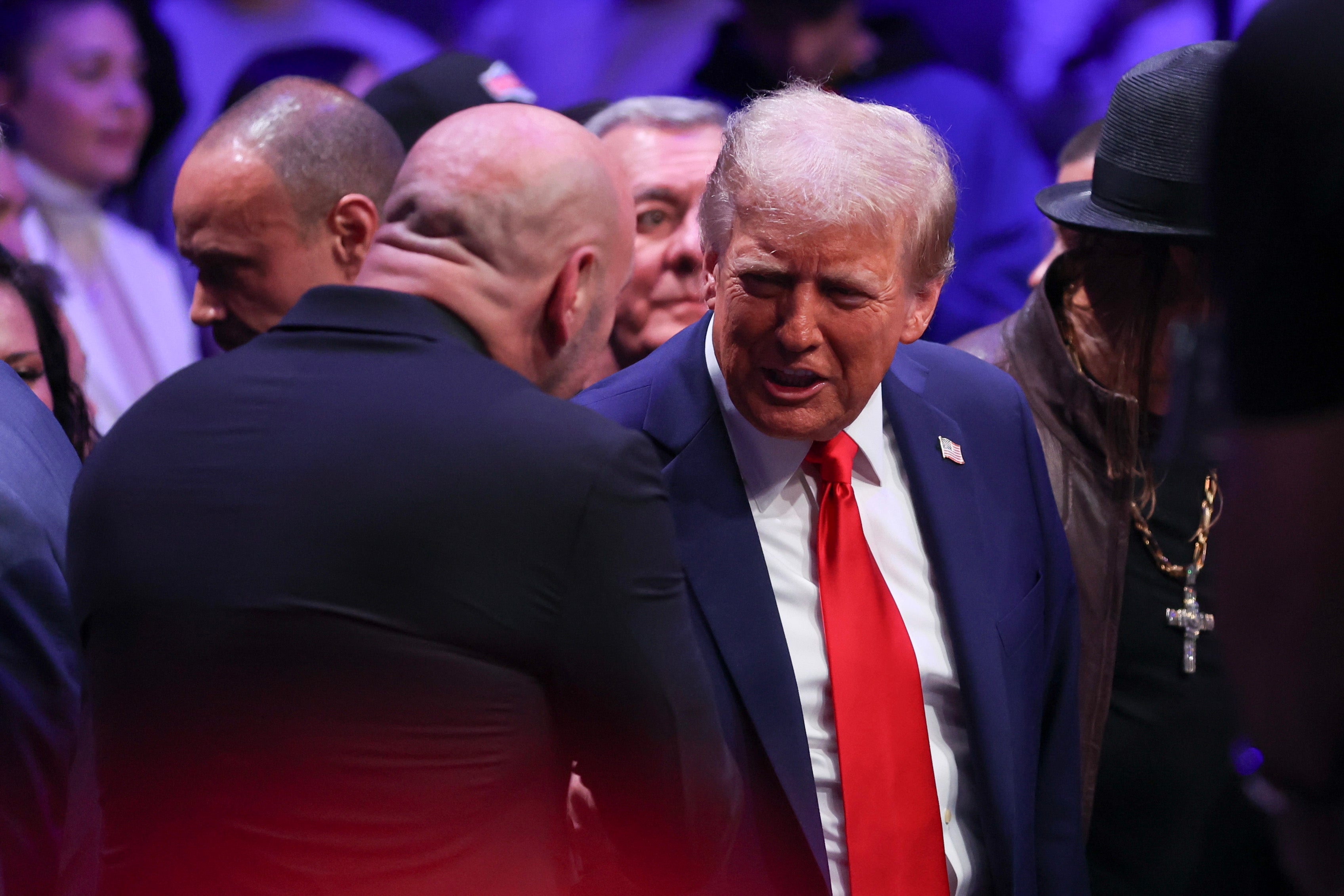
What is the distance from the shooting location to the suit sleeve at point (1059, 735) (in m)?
1.75

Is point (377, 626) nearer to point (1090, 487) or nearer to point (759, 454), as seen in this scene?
point (759, 454)

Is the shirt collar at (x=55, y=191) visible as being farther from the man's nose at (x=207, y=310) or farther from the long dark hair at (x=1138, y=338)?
the long dark hair at (x=1138, y=338)

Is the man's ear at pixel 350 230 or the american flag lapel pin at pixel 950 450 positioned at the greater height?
the man's ear at pixel 350 230

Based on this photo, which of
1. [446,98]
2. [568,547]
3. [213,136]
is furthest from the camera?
[446,98]

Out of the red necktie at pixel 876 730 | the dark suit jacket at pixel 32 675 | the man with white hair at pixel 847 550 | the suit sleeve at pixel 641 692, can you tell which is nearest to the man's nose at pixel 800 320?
the man with white hair at pixel 847 550

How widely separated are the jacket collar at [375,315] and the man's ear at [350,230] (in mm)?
911

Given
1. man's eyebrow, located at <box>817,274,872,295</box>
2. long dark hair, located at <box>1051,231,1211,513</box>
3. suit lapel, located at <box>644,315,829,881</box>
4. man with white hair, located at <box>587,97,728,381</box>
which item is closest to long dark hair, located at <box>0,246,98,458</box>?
man with white hair, located at <box>587,97,728,381</box>

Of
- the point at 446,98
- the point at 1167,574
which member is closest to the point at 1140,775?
the point at 1167,574

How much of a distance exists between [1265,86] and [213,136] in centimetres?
190

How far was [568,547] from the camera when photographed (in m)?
1.12

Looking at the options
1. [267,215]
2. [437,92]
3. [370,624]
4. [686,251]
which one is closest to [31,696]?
[370,624]

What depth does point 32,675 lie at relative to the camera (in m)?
1.58

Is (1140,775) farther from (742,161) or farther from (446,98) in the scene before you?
(446,98)

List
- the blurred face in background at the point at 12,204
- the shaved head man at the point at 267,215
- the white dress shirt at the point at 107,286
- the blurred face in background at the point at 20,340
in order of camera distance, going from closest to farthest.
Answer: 1. the shaved head man at the point at 267,215
2. the blurred face in background at the point at 20,340
3. the blurred face in background at the point at 12,204
4. the white dress shirt at the point at 107,286
